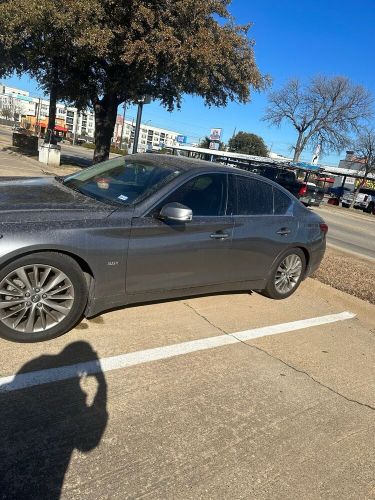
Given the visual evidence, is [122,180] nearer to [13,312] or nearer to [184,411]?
[13,312]

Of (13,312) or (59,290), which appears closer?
(13,312)

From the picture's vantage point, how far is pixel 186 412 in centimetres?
296

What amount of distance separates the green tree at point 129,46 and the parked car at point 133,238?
38.0ft

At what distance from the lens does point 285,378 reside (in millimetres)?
3645

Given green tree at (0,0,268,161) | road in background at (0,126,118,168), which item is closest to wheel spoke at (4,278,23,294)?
green tree at (0,0,268,161)

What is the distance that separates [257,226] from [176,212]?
1.38m

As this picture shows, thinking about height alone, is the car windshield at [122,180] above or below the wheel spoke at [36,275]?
above

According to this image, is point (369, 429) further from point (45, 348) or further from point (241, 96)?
point (241, 96)

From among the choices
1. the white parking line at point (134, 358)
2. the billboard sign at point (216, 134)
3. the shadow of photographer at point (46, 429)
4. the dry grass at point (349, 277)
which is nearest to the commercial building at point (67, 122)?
the billboard sign at point (216, 134)

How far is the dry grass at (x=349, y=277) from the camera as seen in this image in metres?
6.27

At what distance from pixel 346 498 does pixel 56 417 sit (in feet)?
5.72

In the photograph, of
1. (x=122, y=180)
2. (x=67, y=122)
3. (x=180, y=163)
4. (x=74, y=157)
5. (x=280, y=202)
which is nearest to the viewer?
(x=122, y=180)

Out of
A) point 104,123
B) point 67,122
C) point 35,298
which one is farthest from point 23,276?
point 67,122

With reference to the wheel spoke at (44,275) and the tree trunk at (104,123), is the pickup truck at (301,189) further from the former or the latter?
the wheel spoke at (44,275)
